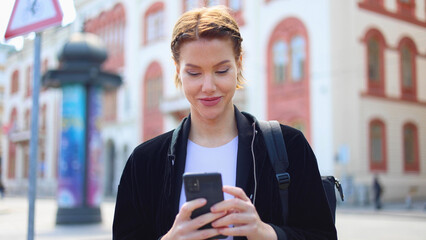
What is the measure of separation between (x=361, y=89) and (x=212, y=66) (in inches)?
889

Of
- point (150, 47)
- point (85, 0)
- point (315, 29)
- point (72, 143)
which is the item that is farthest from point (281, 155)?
point (85, 0)

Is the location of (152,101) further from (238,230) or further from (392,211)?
(238,230)

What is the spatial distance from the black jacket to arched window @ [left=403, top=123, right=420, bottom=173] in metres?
24.7

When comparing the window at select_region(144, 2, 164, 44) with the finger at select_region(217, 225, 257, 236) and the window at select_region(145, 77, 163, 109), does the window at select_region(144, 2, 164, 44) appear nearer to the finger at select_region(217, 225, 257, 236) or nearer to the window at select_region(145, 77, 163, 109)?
the window at select_region(145, 77, 163, 109)

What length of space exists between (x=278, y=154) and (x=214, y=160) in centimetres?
28

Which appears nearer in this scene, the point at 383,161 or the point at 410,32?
the point at 383,161

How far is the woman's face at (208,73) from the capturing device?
1.96 metres

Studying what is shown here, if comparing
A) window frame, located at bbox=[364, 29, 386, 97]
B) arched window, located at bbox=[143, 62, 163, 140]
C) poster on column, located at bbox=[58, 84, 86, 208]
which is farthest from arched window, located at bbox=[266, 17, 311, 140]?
poster on column, located at bbox=[58, 84, 86, 208]

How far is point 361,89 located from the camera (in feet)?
76.6

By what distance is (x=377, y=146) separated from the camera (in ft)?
78.0

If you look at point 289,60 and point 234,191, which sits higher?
point 289,60

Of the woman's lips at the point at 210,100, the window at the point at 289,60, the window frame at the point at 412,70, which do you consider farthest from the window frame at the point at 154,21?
the woman's lips at the point at 210,100

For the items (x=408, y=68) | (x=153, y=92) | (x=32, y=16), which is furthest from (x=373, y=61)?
(x=32, y=16)

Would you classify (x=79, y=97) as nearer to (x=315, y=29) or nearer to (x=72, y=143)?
(x=72, y=143)
